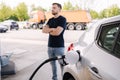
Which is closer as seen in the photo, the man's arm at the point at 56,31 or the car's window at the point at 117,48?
the car's window at the point at 117,48

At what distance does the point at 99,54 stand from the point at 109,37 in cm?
27

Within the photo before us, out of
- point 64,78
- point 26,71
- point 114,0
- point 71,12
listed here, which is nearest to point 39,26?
point 71,12

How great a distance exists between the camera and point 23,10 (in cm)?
6931

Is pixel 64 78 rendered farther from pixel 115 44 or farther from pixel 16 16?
pixel 16 16

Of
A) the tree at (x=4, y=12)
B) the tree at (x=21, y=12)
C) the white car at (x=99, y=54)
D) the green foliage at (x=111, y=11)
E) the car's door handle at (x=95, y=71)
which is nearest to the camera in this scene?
the white car at (x=99, y=54)

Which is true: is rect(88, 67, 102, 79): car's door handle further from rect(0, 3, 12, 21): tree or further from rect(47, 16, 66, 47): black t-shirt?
rect(0, 3, 12, 21): tree

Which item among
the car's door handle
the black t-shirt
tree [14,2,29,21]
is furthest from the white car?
tree [14,2,29,21]

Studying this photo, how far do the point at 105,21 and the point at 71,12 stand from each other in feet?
118

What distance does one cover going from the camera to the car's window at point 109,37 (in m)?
2.74

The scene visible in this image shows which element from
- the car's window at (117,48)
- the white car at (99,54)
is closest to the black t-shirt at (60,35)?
the white car at (99,54)

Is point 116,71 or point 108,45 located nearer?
point 116,71

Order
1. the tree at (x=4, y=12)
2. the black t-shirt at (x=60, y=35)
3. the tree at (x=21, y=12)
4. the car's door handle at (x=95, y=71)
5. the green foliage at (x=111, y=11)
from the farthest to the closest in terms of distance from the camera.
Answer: the tree at (x=21, y=12) < the tree at (x=4, y=12) < the green foliage at (x=111, y=11) < the black t-shirt at (x=60, y=35) < the car's door handle at (x=95, y=71)

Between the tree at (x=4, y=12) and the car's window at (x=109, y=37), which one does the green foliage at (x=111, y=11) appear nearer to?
the tree at (x=4, y=12)

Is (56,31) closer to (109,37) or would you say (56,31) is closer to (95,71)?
(109,37)
